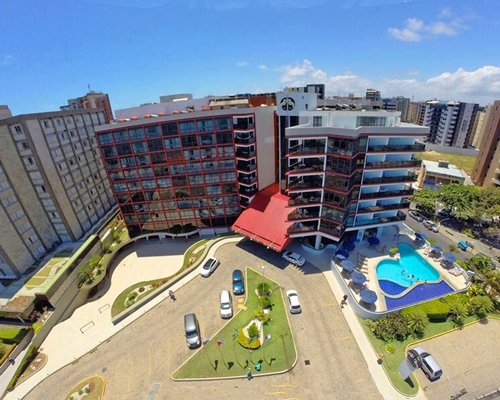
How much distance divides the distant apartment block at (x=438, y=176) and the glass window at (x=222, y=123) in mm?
72775

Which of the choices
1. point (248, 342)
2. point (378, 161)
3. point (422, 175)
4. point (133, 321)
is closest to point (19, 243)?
point (133, 321)

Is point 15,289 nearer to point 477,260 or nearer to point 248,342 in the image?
point 248,342

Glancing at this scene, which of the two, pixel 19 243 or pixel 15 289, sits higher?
pixel 19 243

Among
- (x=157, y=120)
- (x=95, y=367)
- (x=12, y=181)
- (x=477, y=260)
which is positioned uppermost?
(x=157, y=120)

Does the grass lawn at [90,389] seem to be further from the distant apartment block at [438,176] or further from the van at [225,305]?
the distant apartment block at [438,176]

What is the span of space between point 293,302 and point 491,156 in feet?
269

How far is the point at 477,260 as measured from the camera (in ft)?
140

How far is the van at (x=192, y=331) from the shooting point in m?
32.3

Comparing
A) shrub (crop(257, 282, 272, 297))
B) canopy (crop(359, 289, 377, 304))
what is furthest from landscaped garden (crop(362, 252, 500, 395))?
shrub (crop(257, 282, 272, 297))

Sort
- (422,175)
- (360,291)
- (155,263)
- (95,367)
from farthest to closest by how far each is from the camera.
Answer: (422,175) → (155,263) → (360,291) → (95,367)

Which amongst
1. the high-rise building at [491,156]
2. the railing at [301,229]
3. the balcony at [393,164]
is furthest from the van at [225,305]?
the high-rise building at [491,156]

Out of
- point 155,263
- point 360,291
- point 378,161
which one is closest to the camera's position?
point 360,291

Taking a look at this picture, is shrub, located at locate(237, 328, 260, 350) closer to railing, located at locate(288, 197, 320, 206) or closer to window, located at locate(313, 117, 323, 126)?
railing, located at locate(288, 197, 320, 206)

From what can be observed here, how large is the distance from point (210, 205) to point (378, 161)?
35053 mm
